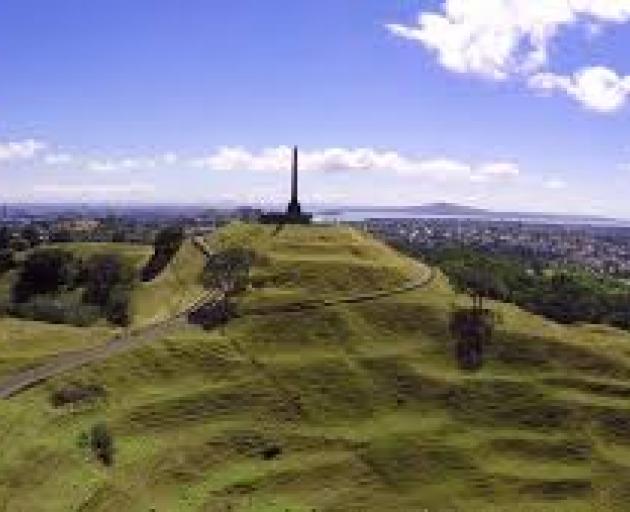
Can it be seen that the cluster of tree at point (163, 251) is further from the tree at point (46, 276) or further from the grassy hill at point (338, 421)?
the grassy hill at point (338, 421)

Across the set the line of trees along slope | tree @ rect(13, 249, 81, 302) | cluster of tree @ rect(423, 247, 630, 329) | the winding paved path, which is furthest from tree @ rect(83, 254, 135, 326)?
cluster of tree @ rect(423, 247, 630, 329)

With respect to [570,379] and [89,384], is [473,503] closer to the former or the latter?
[570,379]

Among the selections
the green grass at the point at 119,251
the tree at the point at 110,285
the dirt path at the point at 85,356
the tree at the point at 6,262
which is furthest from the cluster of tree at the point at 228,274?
the tree at the point at 6,262

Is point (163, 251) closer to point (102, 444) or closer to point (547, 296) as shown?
point (547, 296)

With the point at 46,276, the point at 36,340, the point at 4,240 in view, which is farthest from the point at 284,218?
the point at 36,340

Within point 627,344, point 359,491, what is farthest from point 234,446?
point 627,344

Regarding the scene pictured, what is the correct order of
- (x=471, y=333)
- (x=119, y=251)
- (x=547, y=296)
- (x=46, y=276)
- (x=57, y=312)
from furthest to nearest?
(x=547, y=296) < (x=119, y=251) < (x=46, y=276) < (x=57, y=312) < (x=471, y=333)

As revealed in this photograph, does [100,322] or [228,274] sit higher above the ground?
[228,274]

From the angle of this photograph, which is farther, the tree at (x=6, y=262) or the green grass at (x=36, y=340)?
the tree at (x=6, y=262)
